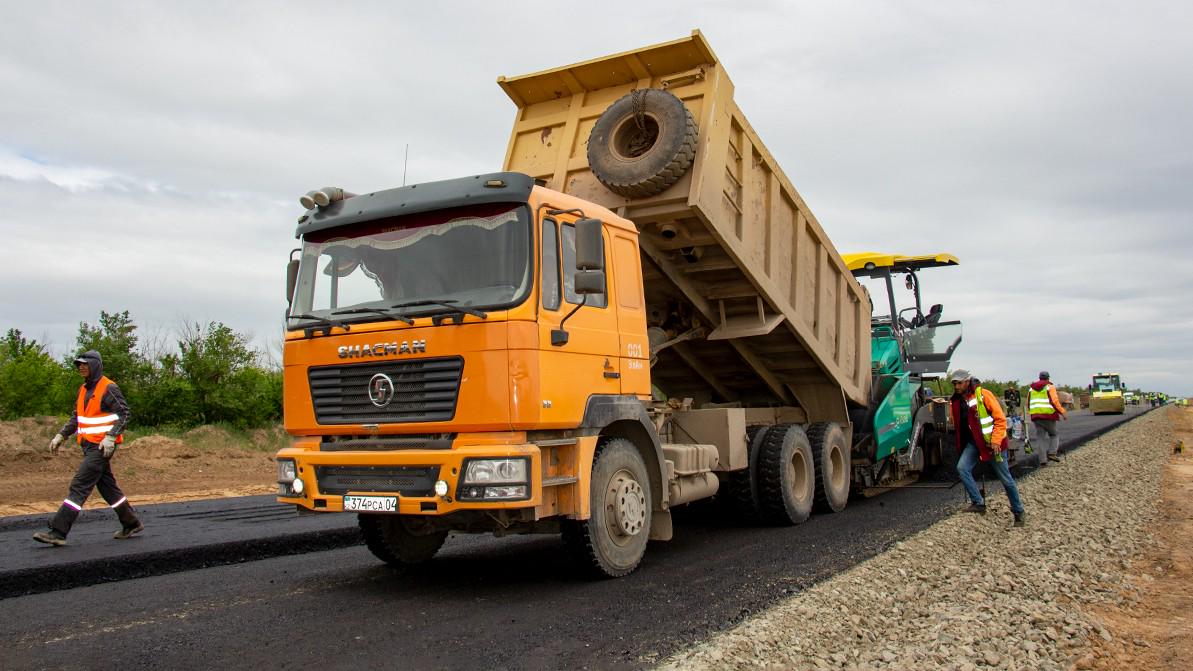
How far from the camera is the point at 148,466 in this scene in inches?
669

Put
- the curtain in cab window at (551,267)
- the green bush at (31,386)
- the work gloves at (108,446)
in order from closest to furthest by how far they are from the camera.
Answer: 1. the curtain in cab window at (551,267)
2. the work gloves at (108,446)
3. the green bush at (31,386)

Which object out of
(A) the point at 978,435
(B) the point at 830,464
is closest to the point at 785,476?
(B) the point at 830,464

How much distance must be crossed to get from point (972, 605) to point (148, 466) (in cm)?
1589

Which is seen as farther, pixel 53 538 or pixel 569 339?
pixel 53 538

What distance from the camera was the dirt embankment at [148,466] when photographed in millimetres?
13883

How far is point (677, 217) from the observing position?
7215 mm

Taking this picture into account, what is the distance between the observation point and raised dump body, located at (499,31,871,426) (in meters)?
7.30

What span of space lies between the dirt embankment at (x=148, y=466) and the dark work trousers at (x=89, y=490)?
15.9 feet

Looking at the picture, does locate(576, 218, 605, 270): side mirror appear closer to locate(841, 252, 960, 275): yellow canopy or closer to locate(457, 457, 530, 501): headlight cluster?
locate(457, 457, 530, 501): headlight cluster

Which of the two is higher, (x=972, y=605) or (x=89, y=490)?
(x=89, y=490)

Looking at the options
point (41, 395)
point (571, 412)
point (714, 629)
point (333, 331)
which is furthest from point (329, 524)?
point (41, 395)

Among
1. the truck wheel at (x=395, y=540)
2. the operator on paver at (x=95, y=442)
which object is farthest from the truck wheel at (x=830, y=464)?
the operator on paver at (x=95, y=442)

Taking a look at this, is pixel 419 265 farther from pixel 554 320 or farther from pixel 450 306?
pixel 554 320

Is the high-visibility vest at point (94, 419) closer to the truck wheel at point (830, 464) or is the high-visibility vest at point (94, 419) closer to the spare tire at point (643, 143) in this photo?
the spare tire at point (643, 143)
